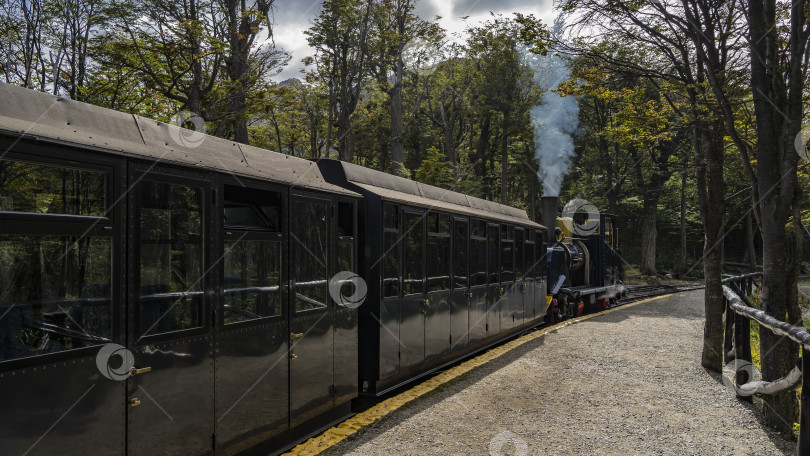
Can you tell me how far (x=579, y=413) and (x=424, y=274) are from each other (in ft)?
9.09

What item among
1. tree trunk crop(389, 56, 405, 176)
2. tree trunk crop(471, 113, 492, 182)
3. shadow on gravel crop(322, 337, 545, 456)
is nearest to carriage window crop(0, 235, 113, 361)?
shadow on gravel crop(322, 337, 545, 456)

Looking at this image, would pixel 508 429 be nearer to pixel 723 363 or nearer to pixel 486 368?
pixel 486 368

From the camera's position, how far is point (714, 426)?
6637 mm

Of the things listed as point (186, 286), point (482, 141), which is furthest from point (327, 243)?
point (482, 141)

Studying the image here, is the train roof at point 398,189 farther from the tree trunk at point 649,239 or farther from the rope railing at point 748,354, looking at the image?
the tree trunk at point 649,239

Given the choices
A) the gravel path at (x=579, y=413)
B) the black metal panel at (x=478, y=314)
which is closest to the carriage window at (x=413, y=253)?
the gravel path at (x=579, y=413)

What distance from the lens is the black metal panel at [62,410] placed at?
3.13 meters

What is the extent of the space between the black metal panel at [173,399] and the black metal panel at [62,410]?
0.52ft

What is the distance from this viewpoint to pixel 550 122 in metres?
35.8

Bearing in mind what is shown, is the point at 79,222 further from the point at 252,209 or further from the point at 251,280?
the point at 252,209

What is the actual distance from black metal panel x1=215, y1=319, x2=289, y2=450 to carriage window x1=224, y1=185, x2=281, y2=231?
89 cm

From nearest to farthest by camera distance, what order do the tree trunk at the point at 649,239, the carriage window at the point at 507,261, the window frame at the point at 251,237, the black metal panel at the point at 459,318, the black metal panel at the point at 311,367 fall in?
the window frame at the point at 251,237 → the black metal panel at the point at 311,367 → the black metal panel at the point at 459,318 → the carriage window at the point at 507,261 → the tree trunk at the point at 649,239

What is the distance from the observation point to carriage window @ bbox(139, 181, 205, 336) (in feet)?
13.4

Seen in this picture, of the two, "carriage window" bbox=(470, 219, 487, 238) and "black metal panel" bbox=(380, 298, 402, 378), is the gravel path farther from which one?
"carriage window" bbox=(470, 219, 487, 238)
